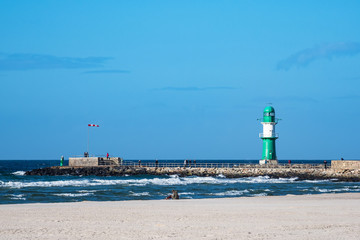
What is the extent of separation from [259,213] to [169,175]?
37.6 meters

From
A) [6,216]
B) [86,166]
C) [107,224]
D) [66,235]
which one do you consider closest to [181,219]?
[107,224]

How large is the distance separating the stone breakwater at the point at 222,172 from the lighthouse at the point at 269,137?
2.65 metres

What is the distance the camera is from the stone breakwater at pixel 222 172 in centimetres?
4600

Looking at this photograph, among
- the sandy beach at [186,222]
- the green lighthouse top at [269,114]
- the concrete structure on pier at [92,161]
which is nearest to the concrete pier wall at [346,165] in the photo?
the green lighthouse top at [269,114]

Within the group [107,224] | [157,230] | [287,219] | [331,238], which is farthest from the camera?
[287,219]

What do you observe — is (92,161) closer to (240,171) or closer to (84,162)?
(84,162)

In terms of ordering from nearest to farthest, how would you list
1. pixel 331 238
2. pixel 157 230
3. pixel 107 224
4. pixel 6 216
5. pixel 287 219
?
pixel 331 238 → pixel 157 230 → pixel 107 224 → pixel 287 219 → pixel 6 216

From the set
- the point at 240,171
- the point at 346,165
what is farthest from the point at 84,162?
the point at 346,165

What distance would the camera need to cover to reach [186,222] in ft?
46.2

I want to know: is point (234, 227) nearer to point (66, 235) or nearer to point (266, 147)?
point (66, 235)

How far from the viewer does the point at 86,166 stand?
59312mm

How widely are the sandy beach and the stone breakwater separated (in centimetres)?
2778

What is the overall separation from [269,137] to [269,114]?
2.39m

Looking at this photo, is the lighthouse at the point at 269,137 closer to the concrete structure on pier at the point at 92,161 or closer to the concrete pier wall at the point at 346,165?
the concrete pier wall at the point at 346,165
